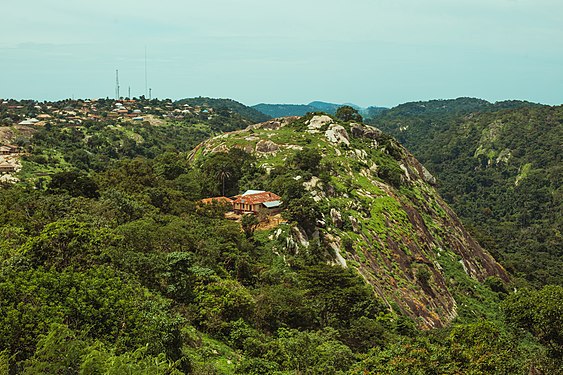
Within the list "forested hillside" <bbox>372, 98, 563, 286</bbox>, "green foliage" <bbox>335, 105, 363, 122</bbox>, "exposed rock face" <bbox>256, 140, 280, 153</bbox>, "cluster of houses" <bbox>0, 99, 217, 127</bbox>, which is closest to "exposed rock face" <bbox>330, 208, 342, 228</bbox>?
"exposed rock face" <bbox>256, 140, 280, 153</bbox>

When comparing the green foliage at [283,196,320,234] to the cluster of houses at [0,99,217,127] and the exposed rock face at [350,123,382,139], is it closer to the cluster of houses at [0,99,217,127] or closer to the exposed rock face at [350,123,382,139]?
the exposed rock face at [350,123,382,139]

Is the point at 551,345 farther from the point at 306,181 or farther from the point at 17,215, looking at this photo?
the point at 17,215

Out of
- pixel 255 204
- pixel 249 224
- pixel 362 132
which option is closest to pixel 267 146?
pixel 362 132

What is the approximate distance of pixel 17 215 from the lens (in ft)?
103

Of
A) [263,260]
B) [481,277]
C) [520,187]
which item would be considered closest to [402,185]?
[481,277]

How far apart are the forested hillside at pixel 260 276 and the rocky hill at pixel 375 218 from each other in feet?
0.92

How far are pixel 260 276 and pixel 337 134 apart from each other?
47.1m

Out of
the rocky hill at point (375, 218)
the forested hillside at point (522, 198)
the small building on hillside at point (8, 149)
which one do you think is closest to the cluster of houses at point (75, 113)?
the small building on hillside at point (8, 149)

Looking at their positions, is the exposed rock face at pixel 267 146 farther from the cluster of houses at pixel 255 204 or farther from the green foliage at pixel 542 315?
the green foliage at pixel 542 315

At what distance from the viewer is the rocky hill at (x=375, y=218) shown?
47.2m

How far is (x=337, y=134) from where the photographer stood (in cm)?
7838

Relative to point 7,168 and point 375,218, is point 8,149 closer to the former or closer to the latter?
point 7,168

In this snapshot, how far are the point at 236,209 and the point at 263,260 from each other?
13.2m

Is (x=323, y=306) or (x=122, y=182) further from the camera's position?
(x=122, y=182)
